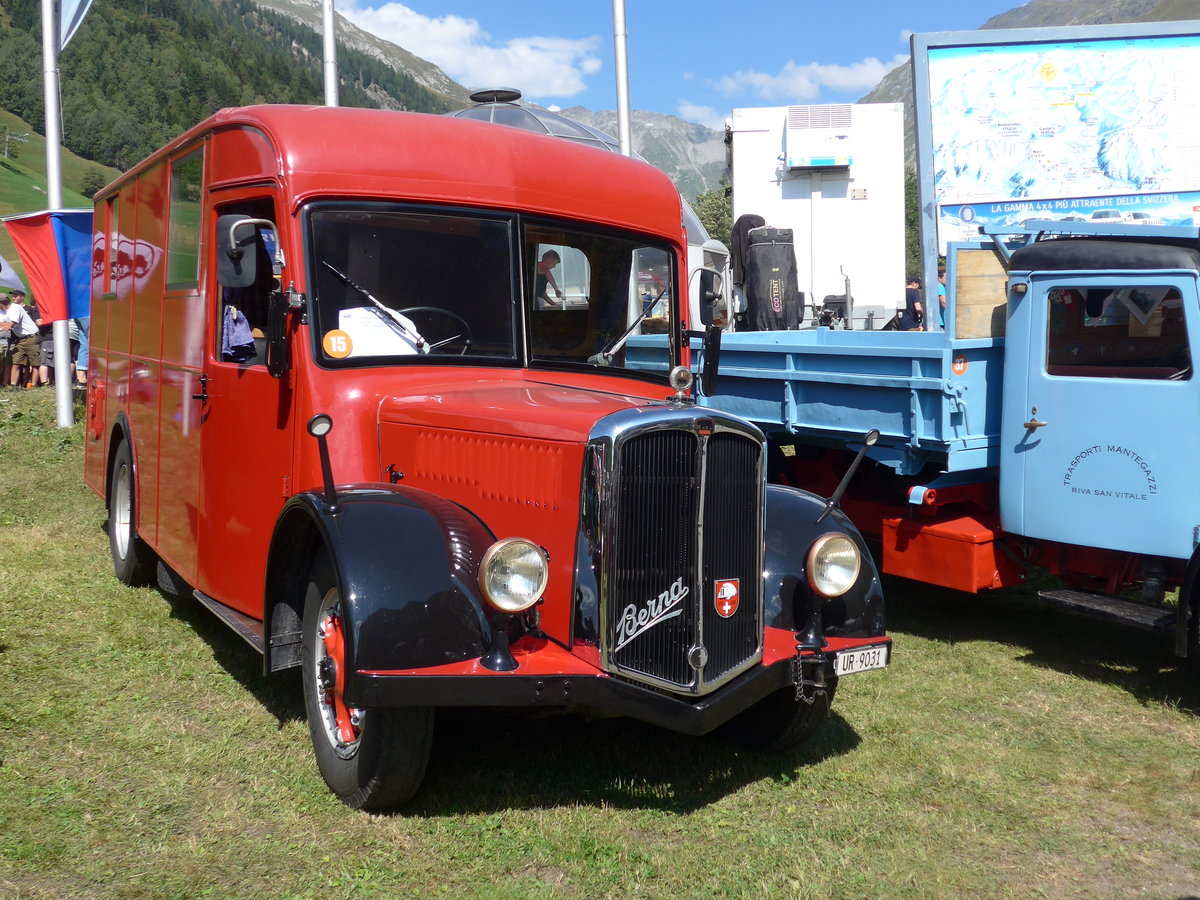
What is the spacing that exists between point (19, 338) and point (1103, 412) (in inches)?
687

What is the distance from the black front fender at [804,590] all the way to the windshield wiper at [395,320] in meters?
1.66

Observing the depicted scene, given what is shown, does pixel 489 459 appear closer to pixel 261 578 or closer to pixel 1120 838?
pixel 261 578

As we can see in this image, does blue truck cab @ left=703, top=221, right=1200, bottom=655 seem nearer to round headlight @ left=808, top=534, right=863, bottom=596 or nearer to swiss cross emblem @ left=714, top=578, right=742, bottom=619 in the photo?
round headlight @ left=808, top=534, right=863, bottom=596

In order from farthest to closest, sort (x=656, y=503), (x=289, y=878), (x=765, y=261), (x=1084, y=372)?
(x=765, y=261), (x=1084, y=372), (x=656, y=503), (x=289, y=878)

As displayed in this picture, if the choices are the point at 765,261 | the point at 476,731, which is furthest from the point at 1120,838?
the point at 765,261

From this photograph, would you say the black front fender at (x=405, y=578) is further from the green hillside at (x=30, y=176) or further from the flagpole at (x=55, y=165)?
the green hillside at (x=30, y=176)

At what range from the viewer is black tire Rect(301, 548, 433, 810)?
385 centimetres

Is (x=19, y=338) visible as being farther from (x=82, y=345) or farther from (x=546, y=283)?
(x=546, y=283)

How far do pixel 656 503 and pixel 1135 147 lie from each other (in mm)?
5502

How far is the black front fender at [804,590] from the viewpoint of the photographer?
4410mm

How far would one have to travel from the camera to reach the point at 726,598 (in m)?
4.05

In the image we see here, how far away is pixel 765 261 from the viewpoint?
10469 millimetres

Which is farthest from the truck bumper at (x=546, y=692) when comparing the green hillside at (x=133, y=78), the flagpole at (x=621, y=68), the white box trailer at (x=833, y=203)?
the green hillside at (x=133, y=78)

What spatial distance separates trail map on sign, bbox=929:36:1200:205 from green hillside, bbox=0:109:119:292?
218 ft
